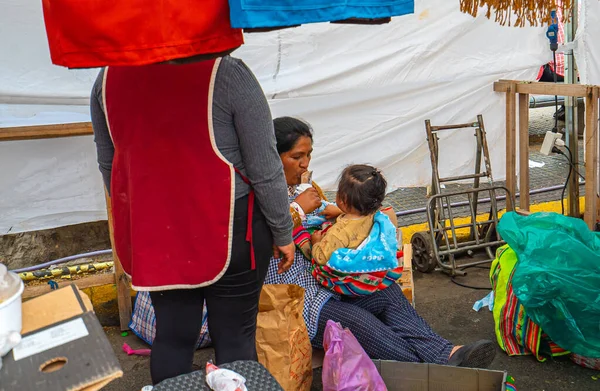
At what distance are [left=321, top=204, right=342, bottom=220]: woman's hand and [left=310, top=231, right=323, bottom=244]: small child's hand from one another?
117 millimetres

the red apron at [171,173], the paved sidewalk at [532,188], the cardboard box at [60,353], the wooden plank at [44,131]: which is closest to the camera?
the cardboard box at [60,353]

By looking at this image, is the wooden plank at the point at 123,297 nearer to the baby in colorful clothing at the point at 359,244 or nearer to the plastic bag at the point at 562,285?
the baby in colorful clothing at the point at 359,244

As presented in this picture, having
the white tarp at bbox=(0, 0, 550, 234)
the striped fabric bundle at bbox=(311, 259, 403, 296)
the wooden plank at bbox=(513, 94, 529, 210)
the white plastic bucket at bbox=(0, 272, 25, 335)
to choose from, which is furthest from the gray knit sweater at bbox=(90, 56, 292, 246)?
the wooden plank at bbox=(513, 94, 529, 210)

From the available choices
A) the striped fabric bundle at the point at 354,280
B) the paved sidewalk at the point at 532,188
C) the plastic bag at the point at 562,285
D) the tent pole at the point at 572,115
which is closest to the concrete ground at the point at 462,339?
the plastic bag at the point at 562,285

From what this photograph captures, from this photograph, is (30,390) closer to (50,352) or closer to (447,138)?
(50,352)

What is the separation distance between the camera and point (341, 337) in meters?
2.63

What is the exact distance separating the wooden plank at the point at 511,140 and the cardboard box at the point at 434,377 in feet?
6.49

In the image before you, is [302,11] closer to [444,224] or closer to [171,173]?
[171,173]

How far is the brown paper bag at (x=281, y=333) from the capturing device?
8.77 feet

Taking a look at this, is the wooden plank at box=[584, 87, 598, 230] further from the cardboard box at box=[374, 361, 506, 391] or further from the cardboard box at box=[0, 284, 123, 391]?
the cardboard box at box=[0, 284, 123, 391]

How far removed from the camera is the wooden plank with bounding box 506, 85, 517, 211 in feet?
14.2

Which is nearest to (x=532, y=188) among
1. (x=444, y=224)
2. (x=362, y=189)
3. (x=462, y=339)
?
(x=444, y=224)

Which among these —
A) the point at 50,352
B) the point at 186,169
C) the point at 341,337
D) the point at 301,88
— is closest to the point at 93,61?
the point at 186,169

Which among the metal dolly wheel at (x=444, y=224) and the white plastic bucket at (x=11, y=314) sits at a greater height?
the white plastic bucket at (x=11, y=314)
